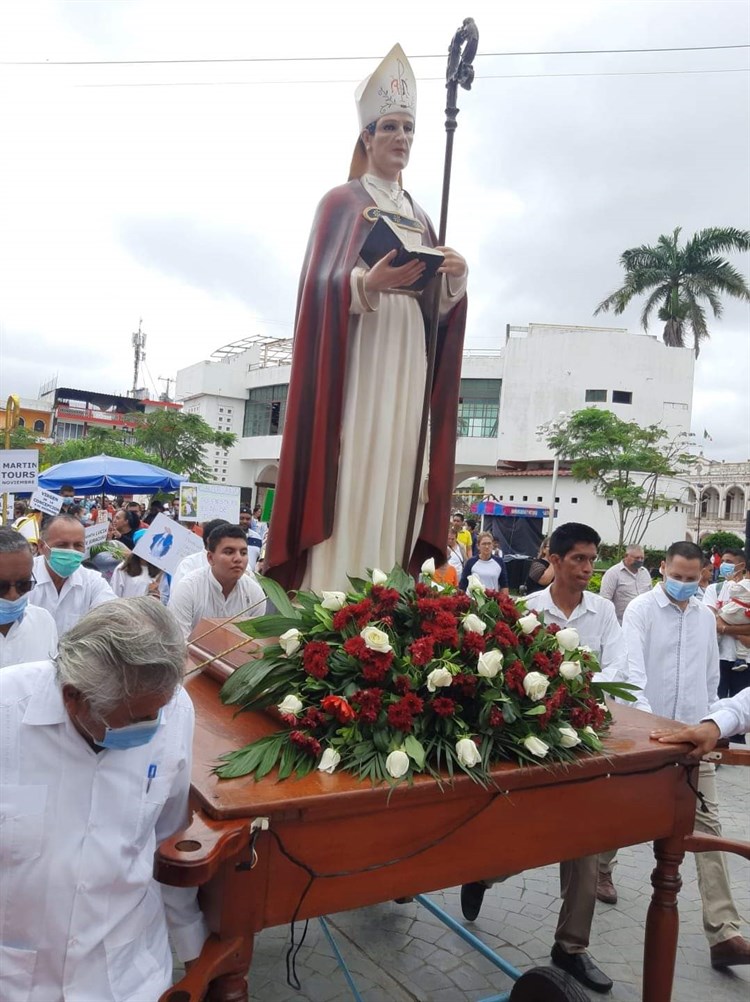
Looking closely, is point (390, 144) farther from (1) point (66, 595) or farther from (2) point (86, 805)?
(1) point (66, 595)

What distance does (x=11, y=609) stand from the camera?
2.82 m

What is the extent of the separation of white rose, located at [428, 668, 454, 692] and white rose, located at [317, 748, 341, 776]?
0.93 ft

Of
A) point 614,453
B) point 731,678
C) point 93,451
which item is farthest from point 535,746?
point 93,451

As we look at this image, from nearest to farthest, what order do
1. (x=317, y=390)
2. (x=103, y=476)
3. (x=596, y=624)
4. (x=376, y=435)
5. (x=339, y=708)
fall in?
(x=339, y=708)
(x=317, y=390)
(x=376, y=435)
(x=596, y=624)
(x=103, y=476)

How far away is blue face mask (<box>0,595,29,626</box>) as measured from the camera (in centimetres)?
280

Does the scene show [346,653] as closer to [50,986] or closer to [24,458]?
[50,986]

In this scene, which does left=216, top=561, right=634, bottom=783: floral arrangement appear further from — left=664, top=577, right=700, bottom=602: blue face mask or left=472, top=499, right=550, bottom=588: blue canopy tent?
left=472, top=499, right=550, bottom=588: blue canopy tent

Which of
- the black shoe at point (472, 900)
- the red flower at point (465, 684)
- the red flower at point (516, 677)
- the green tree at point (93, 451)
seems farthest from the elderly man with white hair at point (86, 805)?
the green tree at point (93, 451)

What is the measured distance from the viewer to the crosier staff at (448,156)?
2697 mm

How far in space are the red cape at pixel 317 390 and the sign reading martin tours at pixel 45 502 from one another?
4.33 m

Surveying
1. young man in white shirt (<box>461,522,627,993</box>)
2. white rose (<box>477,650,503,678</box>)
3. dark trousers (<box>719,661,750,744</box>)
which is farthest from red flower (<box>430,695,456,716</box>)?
dark trousers (<box>719,661,750,744</box>)

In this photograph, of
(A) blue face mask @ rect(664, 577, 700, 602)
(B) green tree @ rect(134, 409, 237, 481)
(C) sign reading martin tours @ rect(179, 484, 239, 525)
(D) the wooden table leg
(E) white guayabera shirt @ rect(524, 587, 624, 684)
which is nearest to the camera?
(D) the wooden table leg

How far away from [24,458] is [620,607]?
5.64m

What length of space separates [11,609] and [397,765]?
70.3 inches
